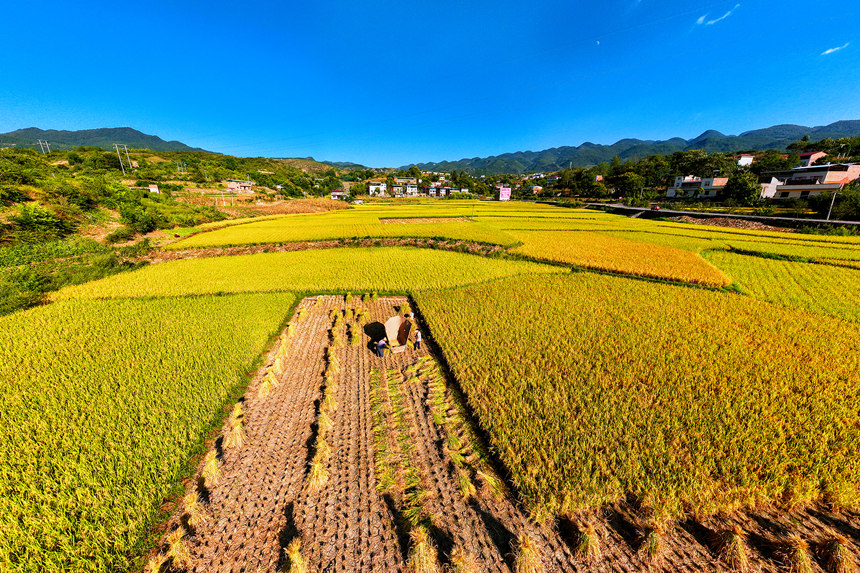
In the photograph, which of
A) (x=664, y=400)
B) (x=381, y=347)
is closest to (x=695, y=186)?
(x=664, y=400)

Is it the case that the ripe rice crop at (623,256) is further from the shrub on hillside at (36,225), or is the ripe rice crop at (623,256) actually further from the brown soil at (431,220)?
the shrub on hillside at (36,225)

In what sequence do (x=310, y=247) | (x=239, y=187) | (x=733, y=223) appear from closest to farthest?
(x=310, y=247) < (x=733, y=223) < (x=239, y=187)

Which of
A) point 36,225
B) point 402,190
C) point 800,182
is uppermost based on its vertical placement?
point 402,190

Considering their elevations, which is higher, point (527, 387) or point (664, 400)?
point (527, 387)

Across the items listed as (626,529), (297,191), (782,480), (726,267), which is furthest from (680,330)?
(297,191)

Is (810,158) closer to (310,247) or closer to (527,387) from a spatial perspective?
(527,387)

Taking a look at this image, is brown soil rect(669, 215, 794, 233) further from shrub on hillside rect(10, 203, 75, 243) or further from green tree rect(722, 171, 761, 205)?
shrub on hillside rect(10, 203, 75, 243)
